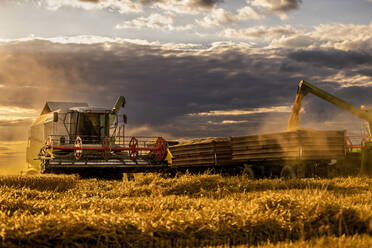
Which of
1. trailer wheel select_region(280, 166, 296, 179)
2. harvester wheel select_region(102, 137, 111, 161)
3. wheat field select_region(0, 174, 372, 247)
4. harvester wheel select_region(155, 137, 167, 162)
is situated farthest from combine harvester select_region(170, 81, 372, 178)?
wheat field select_region(0, 174, 372, 247)

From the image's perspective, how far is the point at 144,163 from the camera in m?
19.3

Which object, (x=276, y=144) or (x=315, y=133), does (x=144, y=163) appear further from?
(x=315, y=133)

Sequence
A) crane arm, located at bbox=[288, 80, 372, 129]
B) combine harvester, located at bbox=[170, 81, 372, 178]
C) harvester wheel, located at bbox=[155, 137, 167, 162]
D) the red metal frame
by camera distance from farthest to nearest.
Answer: harvester wheel, located at bbox=[155, 137, 167, 162]
the red metal frame
crane arm, located at bbox=[288, 80, 372, 129]
combine harvester, located at bbox=[170, 81, 372, 178]

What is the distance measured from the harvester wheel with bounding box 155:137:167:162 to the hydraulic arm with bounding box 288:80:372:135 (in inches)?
245

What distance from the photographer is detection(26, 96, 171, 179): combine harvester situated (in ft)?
60.0

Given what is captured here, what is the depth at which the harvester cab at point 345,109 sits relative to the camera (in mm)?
17344

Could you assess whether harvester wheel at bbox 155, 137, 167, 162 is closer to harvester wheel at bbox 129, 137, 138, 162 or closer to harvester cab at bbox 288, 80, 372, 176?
harvester wheel at bbox 129, 137, 138, 162

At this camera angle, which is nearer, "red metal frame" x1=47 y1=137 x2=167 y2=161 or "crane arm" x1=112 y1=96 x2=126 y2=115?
"red metal frame" x1=47 y1=137 x2=167 y2=161

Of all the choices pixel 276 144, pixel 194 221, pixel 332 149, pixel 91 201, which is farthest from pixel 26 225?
pixel 332 149

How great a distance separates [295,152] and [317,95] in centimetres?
455

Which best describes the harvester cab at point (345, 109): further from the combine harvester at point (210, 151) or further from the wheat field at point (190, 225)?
the wheat field at point (190, 225)

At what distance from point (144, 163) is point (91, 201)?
11193 millimetres

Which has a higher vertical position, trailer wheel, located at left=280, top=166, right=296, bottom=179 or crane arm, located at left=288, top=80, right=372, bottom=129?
crane arm, located at left=288, top=80, right=372, bottom=129

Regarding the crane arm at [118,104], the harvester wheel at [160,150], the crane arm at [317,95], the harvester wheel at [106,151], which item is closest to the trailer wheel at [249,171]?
the crane arm at [317,95]
